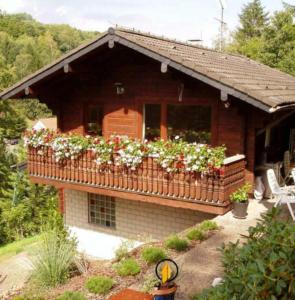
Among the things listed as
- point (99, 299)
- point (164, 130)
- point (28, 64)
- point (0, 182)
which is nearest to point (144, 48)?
point (164, 130)

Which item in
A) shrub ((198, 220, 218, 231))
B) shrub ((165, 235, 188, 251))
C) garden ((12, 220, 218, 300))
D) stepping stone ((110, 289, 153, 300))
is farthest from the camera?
shrub ((198, 220, 218, 231))

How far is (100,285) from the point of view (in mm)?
6746

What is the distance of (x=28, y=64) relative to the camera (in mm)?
71375

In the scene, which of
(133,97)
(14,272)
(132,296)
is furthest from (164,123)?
(132,296)

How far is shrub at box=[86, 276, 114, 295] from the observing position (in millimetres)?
6680

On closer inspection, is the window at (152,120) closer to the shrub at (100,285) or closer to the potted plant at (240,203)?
the potted plant at (240,203)

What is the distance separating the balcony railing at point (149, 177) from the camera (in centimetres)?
974

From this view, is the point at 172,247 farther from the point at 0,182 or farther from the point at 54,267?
the point at 0,182

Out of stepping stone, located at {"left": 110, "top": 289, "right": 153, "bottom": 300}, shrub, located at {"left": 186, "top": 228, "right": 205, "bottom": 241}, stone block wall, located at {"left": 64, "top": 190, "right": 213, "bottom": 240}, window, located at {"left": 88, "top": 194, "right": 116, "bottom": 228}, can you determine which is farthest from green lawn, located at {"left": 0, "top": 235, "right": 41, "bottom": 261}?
stepping stone, located at {"left": 110, "top": 289, "right": 153, "bottom": 300}

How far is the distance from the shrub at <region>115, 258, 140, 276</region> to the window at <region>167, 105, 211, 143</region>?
16.4 feet

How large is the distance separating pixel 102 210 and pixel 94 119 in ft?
9.52

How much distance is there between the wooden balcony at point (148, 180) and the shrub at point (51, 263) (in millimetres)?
2870

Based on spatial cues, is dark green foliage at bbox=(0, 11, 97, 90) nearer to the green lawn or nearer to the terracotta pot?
the green lawn

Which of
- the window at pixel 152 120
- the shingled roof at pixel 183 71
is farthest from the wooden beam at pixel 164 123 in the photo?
the shingled roof at pixel 183 71
